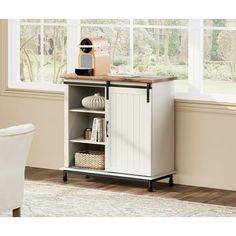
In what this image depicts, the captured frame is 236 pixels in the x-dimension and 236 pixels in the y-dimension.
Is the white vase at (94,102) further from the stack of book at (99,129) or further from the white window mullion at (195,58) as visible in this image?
the white window mullion at (195,58)

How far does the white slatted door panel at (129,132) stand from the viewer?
468cm

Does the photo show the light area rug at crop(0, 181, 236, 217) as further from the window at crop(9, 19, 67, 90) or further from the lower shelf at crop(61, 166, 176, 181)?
the window at crop(9, 19, 67, 90)

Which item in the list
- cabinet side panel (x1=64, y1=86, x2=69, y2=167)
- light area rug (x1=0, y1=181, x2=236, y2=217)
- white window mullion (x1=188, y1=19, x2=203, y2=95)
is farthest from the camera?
cabinet side panel (x1=64, y1=86, x2=69, y2=167)

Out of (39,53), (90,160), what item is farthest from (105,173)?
(39,53)

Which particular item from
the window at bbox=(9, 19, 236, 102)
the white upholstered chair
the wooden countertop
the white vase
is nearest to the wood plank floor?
the white vase

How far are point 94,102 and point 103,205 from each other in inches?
40.4

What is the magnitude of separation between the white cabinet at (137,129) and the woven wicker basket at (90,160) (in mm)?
62

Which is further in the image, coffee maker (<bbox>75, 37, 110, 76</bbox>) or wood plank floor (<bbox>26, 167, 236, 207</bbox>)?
coffee maker (<bbox>75, 37, 110, 76</bbox>)

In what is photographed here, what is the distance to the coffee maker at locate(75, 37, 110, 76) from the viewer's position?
4.95m

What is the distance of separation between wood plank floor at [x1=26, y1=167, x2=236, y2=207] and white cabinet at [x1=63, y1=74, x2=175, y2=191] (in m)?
0.10

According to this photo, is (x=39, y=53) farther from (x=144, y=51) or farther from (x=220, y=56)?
(x=220, y=56)

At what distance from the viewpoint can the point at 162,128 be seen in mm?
4797

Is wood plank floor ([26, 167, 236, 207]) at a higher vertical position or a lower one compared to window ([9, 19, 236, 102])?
lower
